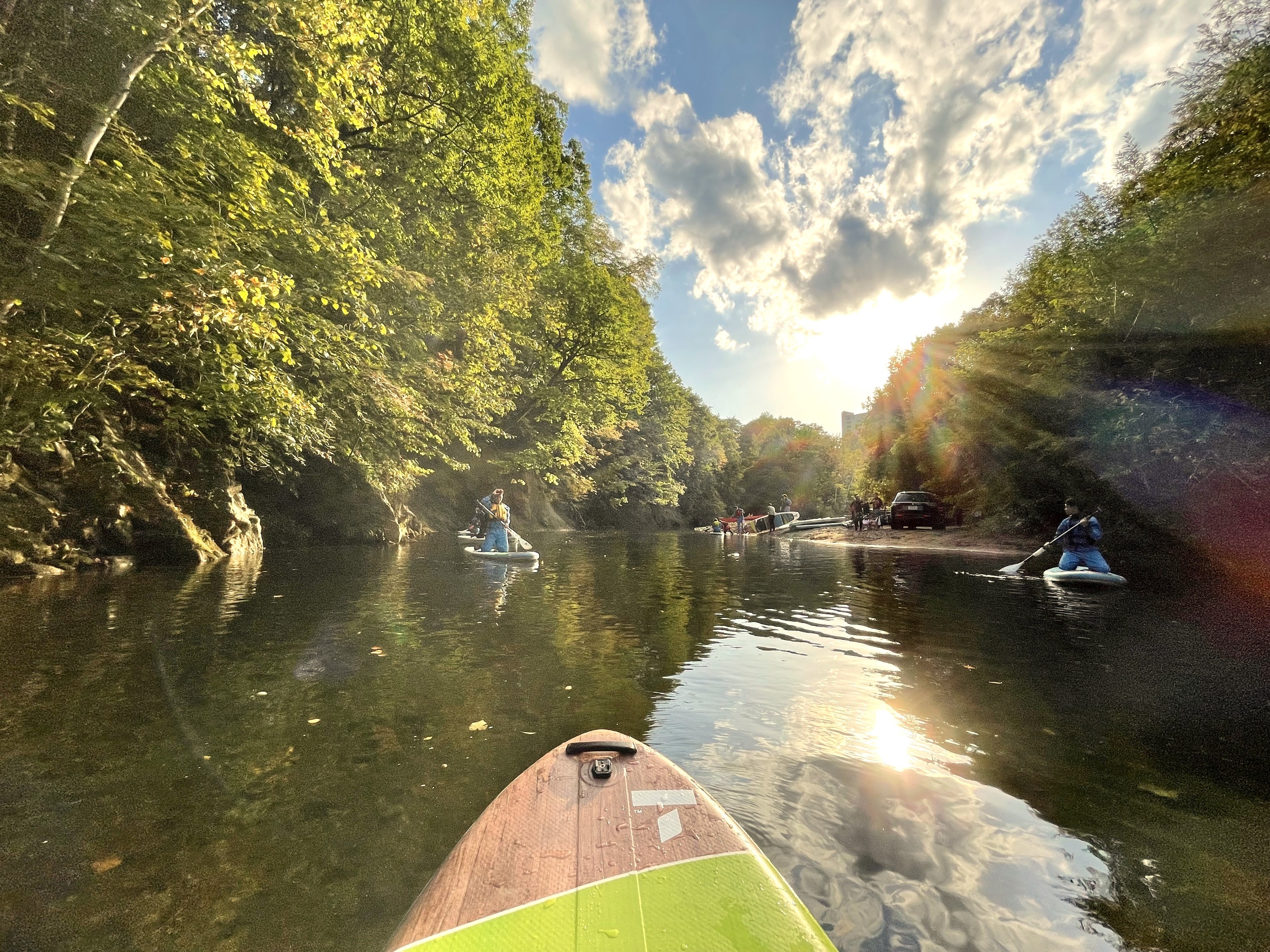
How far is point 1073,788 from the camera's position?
3.26 meters

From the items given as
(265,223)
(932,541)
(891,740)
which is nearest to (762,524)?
(932,541)

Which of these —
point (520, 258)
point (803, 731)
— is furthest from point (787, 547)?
point (803, 731)

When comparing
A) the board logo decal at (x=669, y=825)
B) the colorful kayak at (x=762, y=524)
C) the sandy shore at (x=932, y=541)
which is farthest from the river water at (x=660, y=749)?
the colorful kayak at (x=762, y=524)

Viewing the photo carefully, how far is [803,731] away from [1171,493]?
55.7 feet

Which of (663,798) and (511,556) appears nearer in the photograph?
(663,798)

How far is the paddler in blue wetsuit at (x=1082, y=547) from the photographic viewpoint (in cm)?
1189

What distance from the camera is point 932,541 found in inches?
974

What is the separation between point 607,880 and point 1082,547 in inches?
570

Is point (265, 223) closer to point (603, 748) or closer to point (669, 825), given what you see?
point (603, 748)

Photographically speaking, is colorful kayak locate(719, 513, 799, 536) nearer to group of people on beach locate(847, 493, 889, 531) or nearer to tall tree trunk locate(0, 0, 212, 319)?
group of people on beach locate(847, 493, 889, 531)

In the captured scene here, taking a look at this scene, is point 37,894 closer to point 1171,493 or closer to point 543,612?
point 543,612

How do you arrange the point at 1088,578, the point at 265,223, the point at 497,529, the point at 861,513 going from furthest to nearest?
the point at 861,513, the point at 497,529, the point at 1088,578, the point at 265,223

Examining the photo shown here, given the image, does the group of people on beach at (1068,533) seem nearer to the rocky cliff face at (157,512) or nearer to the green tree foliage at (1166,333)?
the green tree foliage at (1166,333)

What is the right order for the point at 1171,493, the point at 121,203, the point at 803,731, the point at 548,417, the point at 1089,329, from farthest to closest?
the point at 548,417 < the point at 1089,329 < the point at 1171,493 < the point at 121,203 < the point at 803,731
